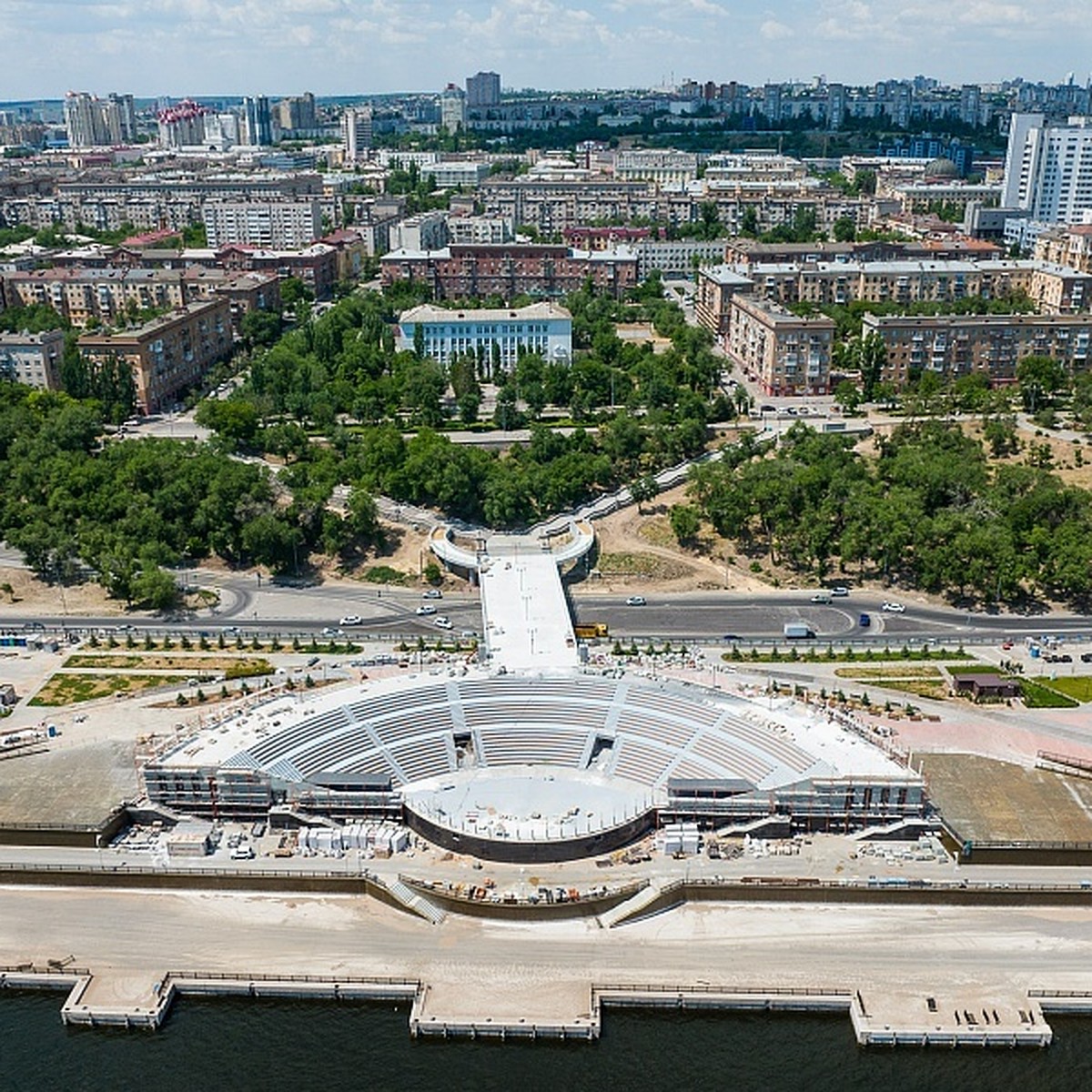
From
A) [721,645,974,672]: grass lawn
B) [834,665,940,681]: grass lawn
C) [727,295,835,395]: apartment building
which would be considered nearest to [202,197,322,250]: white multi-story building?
[727,295,835,395]: apartment building

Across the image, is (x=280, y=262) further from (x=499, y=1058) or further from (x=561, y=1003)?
(x=499, y=1058)

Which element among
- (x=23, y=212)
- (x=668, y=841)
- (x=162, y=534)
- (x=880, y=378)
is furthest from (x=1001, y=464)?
(x=23, y=212)

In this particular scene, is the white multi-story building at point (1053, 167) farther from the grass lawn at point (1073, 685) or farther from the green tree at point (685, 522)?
the grass lawn at point (1073, 685)

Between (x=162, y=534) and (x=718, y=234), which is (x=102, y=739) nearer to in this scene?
(x=162, y=534)

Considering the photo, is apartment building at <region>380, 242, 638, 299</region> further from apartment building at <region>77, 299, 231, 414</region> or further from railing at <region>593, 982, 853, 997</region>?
railing at <region>593, 982, 853, 997</region>

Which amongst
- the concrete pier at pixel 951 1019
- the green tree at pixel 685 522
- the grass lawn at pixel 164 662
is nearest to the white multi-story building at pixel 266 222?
the green tree at pixel 685 522
